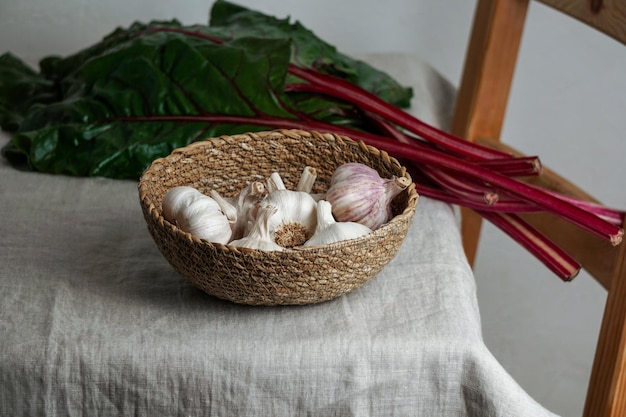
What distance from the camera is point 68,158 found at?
111 cm

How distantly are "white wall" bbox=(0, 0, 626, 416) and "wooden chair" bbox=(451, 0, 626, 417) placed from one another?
56 cm

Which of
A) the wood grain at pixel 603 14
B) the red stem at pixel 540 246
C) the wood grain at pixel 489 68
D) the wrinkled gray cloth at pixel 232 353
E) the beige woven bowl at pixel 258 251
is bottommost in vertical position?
the wrinkled gray cloth at pixel 232 353

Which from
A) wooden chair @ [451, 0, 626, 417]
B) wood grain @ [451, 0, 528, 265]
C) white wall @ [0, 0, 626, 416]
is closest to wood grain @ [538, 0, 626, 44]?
wooden chair @ [451, 0, 626, 417]

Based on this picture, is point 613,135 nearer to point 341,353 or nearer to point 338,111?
point 338,111

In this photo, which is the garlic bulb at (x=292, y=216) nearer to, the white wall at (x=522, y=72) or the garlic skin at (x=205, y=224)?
the garlic skin at (x=205, y=224)

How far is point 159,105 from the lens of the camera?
1.13 metres

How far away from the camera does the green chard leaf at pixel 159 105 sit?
111 centimetres

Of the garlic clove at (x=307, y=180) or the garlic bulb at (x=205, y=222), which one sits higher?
the garlic clove at (x=307, y=180)

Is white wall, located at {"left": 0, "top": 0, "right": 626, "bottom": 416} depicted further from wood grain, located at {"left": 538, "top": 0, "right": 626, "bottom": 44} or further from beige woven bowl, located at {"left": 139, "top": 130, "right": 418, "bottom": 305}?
beige woven bowl, located at {"left": 139, "top": 130, "right": 418, "bottom": 305}

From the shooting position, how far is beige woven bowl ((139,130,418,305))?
0.74m

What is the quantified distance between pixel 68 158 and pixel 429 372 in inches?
22.8

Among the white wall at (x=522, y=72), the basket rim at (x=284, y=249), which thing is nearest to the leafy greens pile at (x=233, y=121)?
the basket rim at (x=284, y=249)

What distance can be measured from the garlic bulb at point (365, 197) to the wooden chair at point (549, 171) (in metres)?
0.28

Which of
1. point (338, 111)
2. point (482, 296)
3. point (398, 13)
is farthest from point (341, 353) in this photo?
point (398, 13)
